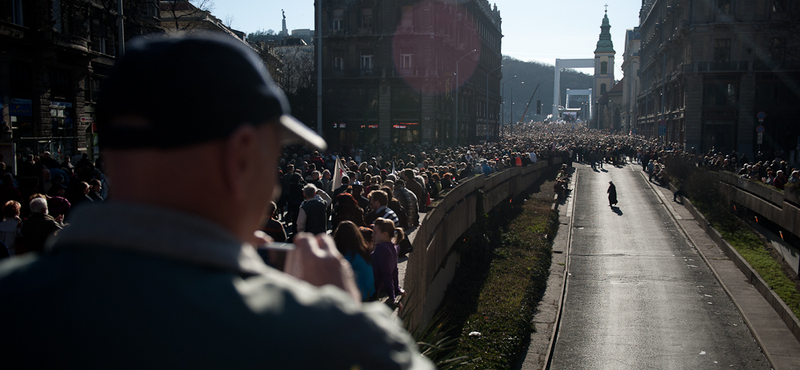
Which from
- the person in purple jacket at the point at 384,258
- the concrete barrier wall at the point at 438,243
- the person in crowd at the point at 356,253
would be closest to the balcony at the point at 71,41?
the concrete barrier wall at the point at 438,243

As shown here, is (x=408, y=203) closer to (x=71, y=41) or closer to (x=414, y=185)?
(x=414, y=185)

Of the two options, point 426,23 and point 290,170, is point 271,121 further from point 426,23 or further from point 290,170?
point 426,23

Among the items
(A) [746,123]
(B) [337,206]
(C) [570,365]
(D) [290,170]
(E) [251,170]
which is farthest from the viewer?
(A) [746,123]

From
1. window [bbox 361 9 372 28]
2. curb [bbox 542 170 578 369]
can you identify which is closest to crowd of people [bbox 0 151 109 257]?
curb [bbox 542 170 578 369]

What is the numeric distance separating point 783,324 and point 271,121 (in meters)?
15.5

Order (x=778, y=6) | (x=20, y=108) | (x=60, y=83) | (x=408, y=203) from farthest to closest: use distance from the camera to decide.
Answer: (x=778, y=6)
(x=60, y=83)
(x=20, y=108)
(x=408, y=203)

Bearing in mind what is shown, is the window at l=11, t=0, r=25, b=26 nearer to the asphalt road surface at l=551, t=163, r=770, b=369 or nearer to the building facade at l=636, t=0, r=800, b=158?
the asphalt road surface at l=551, t=163, r=770, b=369

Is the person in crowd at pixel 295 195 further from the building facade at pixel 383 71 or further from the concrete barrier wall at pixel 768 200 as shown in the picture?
the building facade at pixel 383 71

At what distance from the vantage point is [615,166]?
173 ft

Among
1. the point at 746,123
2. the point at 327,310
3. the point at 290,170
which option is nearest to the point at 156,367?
the point at 327,310

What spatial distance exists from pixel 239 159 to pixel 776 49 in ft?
205

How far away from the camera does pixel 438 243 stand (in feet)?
48.8

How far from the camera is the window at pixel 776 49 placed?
177ft

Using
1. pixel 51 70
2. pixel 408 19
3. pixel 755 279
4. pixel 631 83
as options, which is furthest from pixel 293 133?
pixel 631 83
